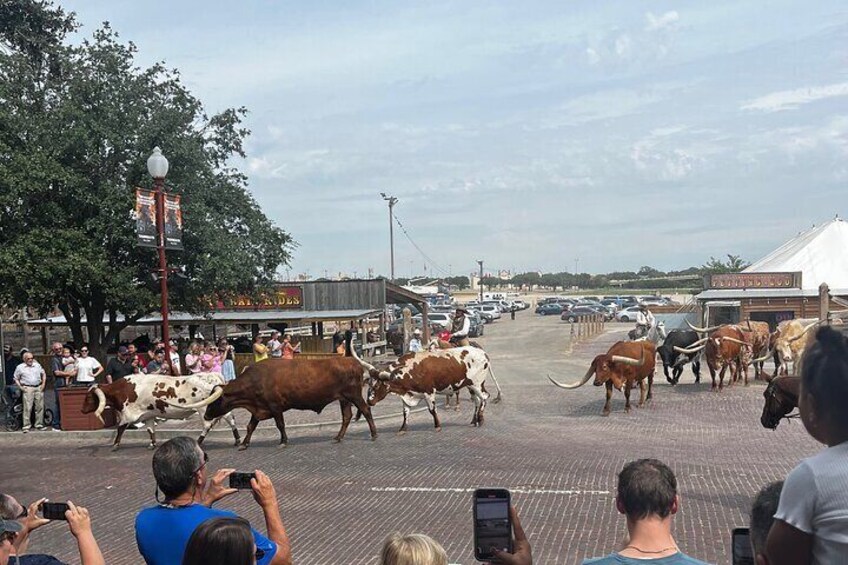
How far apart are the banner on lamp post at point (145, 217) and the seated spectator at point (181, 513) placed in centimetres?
1259

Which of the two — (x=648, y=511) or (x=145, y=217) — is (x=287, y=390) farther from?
(x=648, y=511)

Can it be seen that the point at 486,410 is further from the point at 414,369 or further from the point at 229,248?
the point at 229,248

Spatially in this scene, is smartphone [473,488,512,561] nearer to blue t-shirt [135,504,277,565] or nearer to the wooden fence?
blue t-shirt [135,504,277,565]

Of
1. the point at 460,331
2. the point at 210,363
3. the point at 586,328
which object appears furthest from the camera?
the point at 586,328

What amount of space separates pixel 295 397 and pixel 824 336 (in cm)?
1327

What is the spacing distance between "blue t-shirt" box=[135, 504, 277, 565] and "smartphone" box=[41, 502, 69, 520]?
35 cm

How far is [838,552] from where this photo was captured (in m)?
2.96

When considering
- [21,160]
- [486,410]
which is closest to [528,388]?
[486,410]

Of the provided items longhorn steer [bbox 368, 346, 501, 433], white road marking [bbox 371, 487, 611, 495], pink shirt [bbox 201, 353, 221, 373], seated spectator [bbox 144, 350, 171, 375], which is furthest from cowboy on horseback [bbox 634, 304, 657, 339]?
white road marking [bbox 371, 487, 611, 495]

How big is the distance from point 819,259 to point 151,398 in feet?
114

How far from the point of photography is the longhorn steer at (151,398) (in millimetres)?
15746

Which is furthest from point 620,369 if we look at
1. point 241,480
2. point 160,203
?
point 241,480

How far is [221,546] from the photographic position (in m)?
3.37

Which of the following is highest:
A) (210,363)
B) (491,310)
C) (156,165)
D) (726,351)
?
(156,165)
